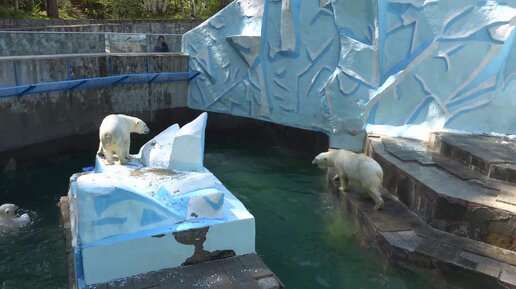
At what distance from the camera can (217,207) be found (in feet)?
16.4

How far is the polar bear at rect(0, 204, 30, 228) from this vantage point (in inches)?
286

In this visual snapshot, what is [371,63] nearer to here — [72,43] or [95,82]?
[95,82]

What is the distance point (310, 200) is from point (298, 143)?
3.28m

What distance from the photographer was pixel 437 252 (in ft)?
19.3

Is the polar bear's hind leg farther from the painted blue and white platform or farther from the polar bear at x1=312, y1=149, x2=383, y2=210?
the painted blue and white platform

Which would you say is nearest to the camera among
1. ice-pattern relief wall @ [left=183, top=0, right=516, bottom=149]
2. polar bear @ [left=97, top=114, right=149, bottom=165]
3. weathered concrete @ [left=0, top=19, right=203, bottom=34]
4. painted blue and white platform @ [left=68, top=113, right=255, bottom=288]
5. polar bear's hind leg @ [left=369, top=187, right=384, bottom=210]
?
painted blue and white platform @ [left=68, top=113, right=255, bottom=288]

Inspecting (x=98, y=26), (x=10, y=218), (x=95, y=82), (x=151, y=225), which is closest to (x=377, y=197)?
(x=151, y=225)

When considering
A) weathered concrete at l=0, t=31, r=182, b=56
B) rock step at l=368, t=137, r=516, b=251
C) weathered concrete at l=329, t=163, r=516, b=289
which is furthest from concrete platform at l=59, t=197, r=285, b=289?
weathered concrete at l=0, t=31, r=182, b=56

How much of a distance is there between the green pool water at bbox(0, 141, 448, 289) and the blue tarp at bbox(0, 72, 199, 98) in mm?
1820

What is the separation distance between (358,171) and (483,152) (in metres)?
2.12

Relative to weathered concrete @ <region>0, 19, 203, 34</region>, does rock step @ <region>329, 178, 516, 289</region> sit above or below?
below

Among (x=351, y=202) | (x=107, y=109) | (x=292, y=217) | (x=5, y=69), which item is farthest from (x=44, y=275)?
(x=107, y=109)

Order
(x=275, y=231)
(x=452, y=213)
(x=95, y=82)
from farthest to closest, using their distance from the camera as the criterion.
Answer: (x=95, y=82), (x=275, y=231), (x=452, y=213)

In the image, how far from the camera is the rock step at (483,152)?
6.84m
